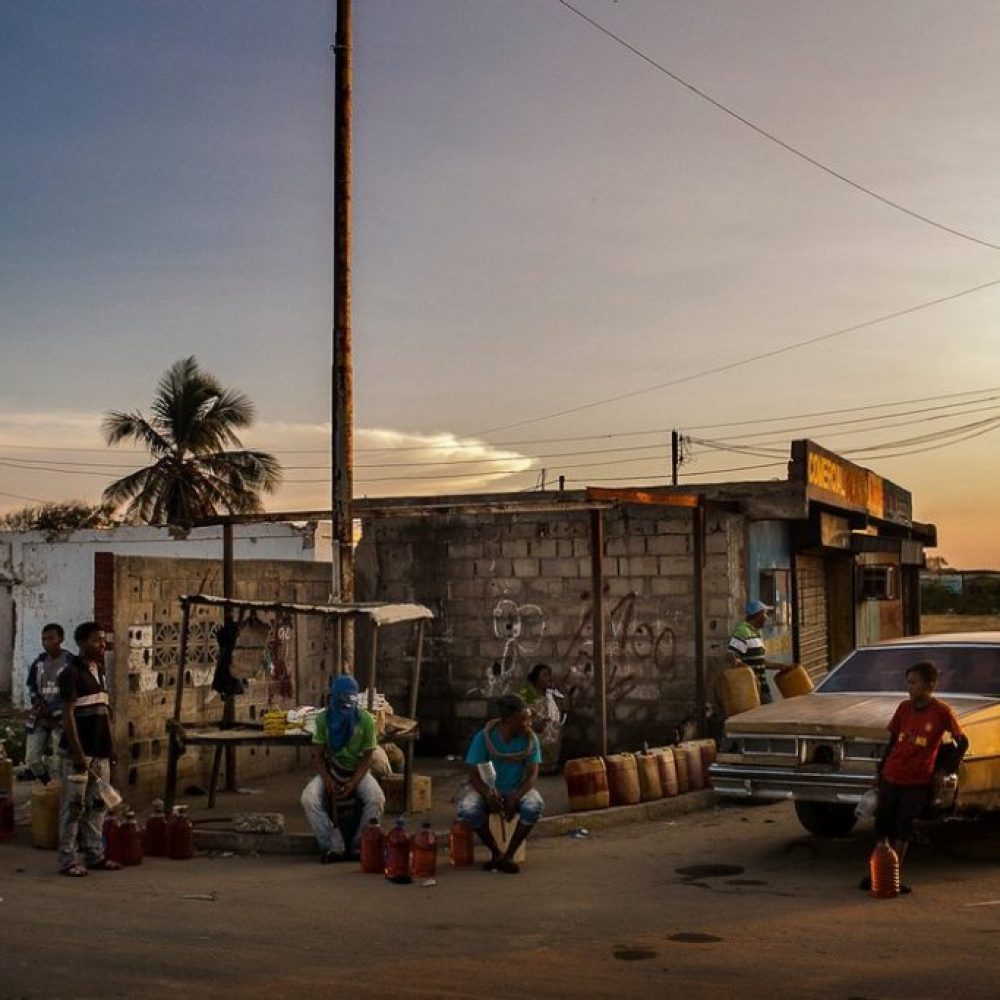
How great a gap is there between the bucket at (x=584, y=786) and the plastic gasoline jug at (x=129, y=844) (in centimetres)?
383

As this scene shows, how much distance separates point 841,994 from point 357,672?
11.7 meters

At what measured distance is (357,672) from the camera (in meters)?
17.8

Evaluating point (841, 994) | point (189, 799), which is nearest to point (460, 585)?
point (189, 799)

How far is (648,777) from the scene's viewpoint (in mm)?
13211

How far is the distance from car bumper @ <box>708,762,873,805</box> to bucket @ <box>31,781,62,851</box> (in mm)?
5258

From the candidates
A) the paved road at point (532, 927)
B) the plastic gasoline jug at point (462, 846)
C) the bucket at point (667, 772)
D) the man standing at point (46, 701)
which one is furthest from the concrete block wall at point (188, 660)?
the bucket at point (667, 772)

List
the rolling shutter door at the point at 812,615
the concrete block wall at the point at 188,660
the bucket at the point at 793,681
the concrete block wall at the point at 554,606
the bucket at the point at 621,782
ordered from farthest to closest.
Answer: the rolling shutter door at the point at 812,615 < the concrete block wall at the point at 554,606 < the bucket at the point at 793,681 < the concrete block wall at the point at 188,660 < the bucket at the point at 621,782

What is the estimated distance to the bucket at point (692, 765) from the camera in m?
13.8

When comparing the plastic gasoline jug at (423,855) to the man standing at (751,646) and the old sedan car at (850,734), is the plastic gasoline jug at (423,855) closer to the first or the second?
the old sedan car at (850,734)

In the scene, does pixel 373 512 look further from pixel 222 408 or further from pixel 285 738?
pixel 222 408

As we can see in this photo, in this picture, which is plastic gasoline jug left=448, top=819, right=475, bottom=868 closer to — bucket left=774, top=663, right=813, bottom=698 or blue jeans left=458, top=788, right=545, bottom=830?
blue jeans left=458, top=788, right=545, bottom=830

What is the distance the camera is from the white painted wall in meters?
30.3

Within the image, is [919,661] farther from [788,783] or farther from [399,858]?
[399,858]

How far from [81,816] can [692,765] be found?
6091mm
